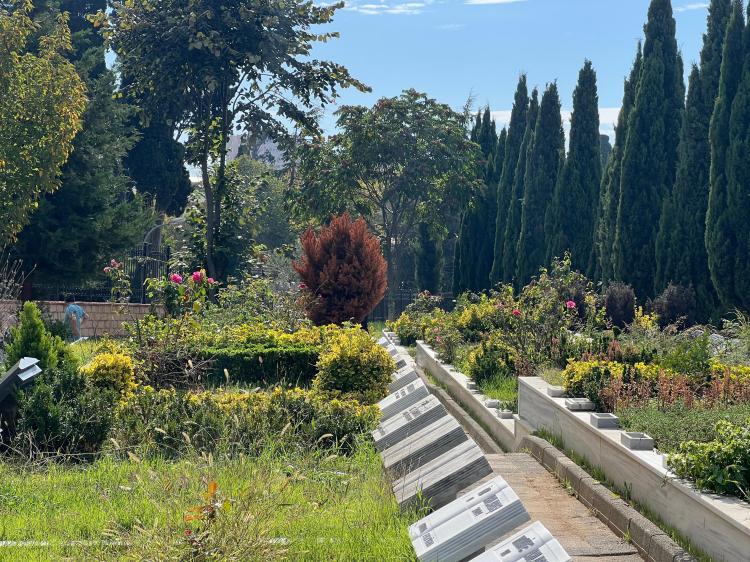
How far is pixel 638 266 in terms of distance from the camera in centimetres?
1670

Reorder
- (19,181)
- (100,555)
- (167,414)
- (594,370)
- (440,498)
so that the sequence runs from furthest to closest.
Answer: (19,181) → (594,370) → (167,414) → (440,498) → (100,555)

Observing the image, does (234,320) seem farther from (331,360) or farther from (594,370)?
(594,370)

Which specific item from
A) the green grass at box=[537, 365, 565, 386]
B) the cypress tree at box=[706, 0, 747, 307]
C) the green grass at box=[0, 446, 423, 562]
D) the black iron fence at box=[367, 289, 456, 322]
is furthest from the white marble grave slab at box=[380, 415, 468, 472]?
the black iron fence at box=[367, 289, 456, 322]

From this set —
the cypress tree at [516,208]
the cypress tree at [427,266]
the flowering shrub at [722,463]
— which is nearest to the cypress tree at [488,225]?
the cypress tree at [516,208]

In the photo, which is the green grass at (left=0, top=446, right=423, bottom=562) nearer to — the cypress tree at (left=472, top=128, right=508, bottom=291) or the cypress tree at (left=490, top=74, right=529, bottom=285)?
the cypress tree at (left=490, top=74, right=529, bottom=285)

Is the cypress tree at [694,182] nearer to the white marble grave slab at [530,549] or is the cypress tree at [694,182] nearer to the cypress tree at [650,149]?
the cypress tree at [650,149]

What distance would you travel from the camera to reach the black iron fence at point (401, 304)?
33.2 metres

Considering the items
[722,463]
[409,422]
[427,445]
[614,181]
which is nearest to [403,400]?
[409,422]

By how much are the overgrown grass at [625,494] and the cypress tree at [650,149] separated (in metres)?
10.5

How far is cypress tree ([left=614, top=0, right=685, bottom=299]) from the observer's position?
55.1 feet

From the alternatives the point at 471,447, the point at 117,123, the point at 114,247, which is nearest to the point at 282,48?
the point at 117,123

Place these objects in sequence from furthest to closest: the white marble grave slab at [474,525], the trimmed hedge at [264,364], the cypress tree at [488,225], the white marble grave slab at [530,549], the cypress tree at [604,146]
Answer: the cypress tree at [604,146] < the cypress tree at [488,225] < the trimmed hedge at [264,364] < the white marble grave slab at [474,525] < the white marble grave slab at [530,549]

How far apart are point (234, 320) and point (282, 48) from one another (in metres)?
9.97

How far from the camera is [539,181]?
2347cm
